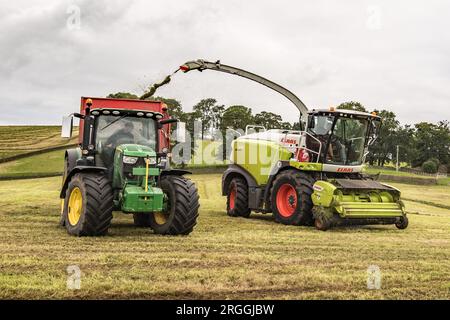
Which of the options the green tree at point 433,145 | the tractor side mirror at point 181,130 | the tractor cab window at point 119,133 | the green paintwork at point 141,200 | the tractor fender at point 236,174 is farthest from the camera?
the green tree at point 433,145

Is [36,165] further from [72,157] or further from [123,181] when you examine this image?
[123,181]

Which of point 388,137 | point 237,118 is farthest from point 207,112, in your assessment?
point 388,137

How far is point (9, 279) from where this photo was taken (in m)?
5.94

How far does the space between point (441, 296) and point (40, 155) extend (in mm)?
47367

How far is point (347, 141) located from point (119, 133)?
6.13 m

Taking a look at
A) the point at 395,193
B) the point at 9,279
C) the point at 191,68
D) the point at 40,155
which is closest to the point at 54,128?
the point at 40,155

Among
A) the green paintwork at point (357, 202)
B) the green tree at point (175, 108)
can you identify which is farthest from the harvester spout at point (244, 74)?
the green tree at point (175, 108)

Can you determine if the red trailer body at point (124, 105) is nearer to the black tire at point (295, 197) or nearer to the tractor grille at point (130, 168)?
the black tire at point (295, 197)

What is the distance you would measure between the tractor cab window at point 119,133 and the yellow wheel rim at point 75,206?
3.09ft

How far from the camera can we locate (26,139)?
59.2 meters

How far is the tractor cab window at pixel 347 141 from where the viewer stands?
13664mm
